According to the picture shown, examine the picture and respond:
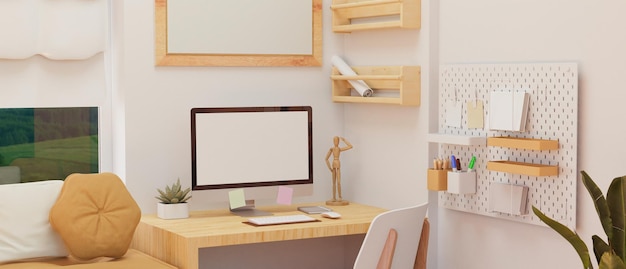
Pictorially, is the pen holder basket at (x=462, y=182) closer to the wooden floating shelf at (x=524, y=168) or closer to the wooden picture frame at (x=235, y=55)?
the wooden floating shelf at (x=524, y=168)

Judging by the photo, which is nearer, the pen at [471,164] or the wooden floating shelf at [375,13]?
the pen at [471,164]

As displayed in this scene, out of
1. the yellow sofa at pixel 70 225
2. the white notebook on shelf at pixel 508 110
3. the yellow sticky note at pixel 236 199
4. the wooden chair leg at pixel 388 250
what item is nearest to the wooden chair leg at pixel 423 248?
the wooden chair leg at pixel 388 250

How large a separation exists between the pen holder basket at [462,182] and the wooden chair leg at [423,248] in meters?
0.17

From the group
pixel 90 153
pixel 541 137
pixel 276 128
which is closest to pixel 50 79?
pixel 90 153

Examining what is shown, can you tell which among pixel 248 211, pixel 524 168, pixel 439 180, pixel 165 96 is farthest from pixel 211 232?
pixel 524 168

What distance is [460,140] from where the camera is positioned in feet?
11.6

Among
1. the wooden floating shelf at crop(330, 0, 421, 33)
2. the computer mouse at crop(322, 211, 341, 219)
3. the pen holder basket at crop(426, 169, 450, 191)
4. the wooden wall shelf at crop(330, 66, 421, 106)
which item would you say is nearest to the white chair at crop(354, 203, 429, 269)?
the pen holder basket at crop(426, 169, 450, 191)

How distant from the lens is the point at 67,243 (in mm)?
3445

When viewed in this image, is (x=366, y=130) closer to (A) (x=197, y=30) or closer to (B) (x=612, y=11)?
(A) (x=197, y=30)

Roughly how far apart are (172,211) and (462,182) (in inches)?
46.7

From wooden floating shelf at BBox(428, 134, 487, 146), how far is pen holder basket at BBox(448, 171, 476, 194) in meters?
0.13

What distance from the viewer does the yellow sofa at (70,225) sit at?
3428mm

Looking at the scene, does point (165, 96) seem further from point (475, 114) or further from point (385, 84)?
point (475, 114)

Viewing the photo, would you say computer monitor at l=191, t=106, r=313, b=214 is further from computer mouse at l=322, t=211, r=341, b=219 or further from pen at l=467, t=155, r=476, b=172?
pen at l=467, t=155, r=476, b=172
